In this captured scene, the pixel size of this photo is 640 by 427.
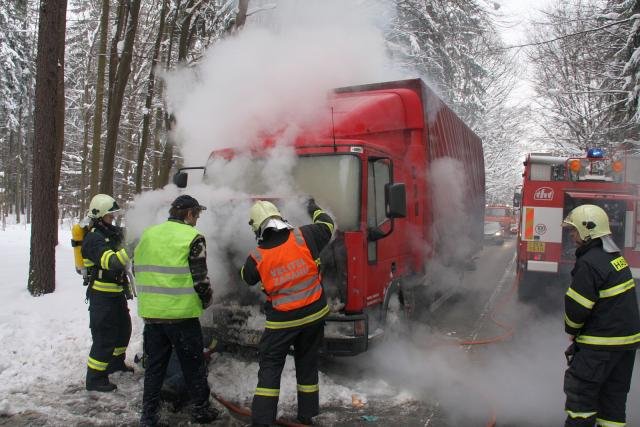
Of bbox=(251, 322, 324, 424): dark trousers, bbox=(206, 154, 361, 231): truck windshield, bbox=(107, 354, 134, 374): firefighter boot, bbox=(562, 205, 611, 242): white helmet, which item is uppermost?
bbox=(206, 154, 361, 231): truck windshield

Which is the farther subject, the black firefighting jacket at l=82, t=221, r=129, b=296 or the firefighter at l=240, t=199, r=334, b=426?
the black firefighting jacket at l=82, t=221, r=129, b=296

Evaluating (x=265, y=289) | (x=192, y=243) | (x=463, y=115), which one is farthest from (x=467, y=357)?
(x=463, y=115)

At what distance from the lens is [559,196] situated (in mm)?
8422

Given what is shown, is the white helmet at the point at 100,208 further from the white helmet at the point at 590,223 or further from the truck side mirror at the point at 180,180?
the white helmet at the point at 590,223

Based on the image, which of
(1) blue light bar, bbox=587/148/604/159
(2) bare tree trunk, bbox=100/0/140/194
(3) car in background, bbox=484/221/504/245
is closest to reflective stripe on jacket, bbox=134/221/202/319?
(1) blue light bar, bbox=587/148/604/159

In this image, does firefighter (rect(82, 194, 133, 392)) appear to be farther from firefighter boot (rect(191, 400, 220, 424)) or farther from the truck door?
the truck door

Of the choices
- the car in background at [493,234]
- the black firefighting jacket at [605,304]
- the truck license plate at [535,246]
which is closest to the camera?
the black firefighting jacket at [605,304]

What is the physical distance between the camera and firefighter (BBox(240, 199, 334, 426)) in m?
3.99

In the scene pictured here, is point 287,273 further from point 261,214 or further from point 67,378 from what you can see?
point 67,378

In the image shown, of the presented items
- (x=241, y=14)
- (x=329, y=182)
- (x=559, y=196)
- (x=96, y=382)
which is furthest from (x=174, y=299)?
(x=241, y=14)

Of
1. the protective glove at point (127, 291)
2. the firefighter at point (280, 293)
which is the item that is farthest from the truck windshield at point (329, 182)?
the protective glove at point (127, 291)

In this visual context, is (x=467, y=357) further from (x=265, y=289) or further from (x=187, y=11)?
(x=187, y=11)

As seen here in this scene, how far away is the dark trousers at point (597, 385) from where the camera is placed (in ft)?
11.4

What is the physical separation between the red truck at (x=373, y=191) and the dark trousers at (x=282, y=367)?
55 cm
